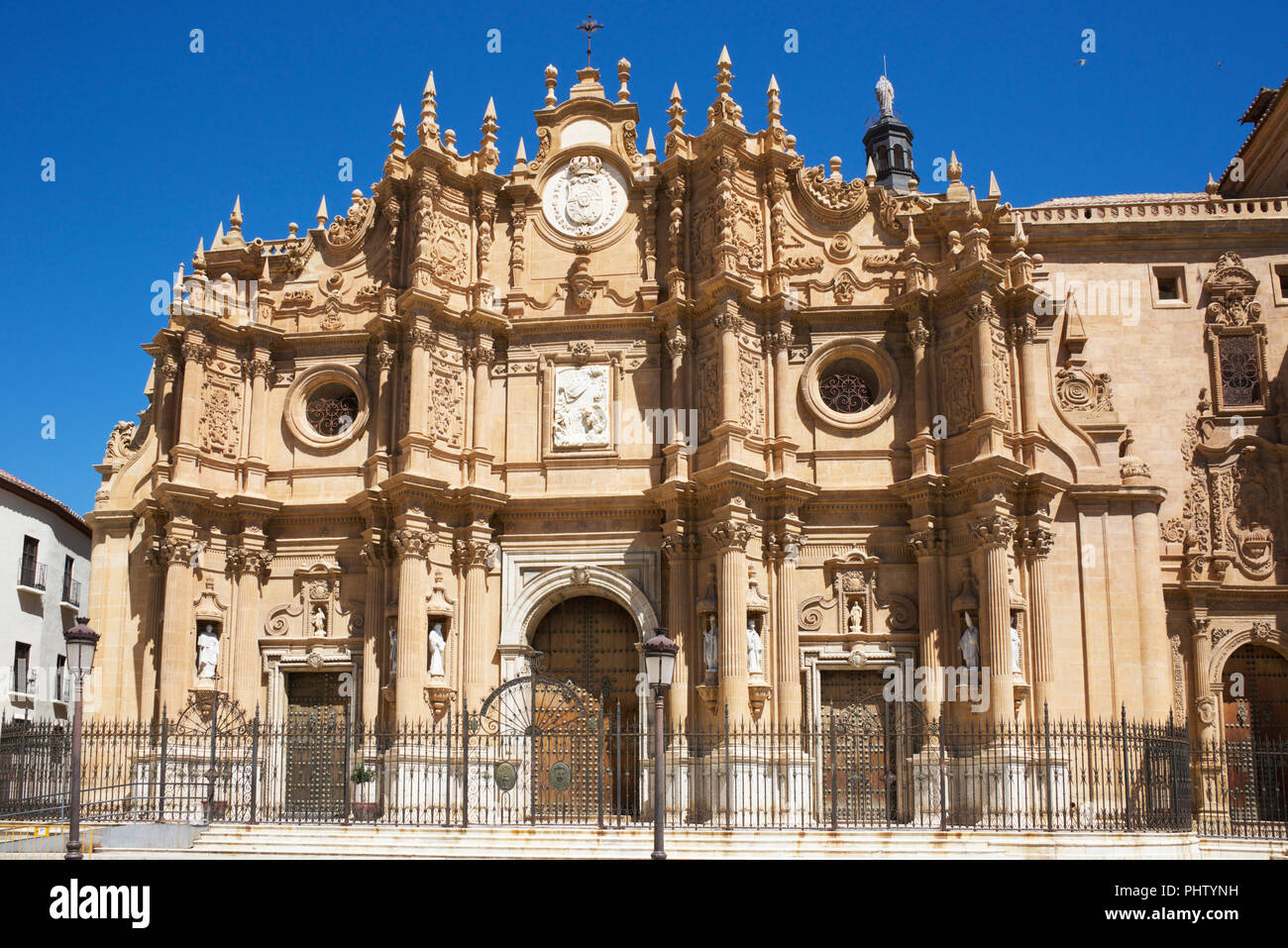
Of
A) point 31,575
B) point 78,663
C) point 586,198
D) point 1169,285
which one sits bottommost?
point 78,663

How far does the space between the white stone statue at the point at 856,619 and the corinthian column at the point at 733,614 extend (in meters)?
2.48

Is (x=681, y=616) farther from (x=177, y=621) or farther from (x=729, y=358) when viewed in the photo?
(x=177, y=621)

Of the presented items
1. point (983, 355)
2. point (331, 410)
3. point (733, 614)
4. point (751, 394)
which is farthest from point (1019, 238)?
point (331, 410)

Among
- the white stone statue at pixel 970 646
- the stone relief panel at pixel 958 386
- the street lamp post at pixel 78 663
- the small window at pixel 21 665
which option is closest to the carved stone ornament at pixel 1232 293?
the stone relief panel at pixel 958 386

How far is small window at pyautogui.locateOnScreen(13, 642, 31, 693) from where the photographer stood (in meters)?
31.1

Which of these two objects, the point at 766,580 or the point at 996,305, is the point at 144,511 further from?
the point at 996,305

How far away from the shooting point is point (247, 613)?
25922 millimetres

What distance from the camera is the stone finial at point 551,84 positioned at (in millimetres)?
27953

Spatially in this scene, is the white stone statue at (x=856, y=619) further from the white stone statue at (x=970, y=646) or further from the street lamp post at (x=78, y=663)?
the street lamp post at (x=78, y=663)

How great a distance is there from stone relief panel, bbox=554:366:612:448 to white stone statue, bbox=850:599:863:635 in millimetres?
6239

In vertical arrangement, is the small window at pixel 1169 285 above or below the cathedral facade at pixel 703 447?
above

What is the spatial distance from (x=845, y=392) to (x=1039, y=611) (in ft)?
20.0

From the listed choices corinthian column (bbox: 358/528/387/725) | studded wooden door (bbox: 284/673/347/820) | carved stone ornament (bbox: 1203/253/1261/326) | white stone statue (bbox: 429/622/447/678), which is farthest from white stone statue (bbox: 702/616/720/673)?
carved stone ornament (bbox: 1203/253/1261/326)

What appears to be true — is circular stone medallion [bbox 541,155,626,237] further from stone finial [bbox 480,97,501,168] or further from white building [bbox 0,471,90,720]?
white building [bbox 0,471,90,720]
